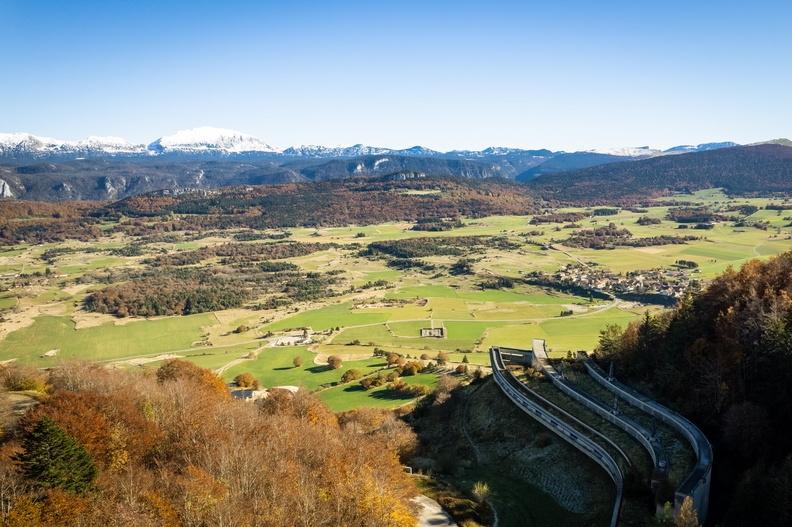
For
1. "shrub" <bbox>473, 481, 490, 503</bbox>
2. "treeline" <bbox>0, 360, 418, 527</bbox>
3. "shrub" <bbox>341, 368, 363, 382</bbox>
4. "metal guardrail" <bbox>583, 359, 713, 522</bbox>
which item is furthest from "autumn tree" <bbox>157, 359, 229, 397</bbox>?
"metal guardrail" <bbox>583, 359, 713, 522</bbox>

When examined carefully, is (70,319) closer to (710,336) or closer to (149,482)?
(149,482)

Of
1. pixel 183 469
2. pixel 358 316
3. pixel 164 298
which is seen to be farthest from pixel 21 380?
pixel 164 298

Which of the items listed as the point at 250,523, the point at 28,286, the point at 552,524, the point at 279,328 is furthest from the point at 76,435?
the point at 28,286

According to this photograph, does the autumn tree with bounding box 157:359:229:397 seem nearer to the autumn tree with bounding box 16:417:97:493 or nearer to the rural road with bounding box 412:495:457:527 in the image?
the autumn tree with bounding box 16:417:97:493

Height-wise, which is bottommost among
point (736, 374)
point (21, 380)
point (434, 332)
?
point (434, 332)

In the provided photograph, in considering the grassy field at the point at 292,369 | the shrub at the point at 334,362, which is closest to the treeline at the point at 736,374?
the grassy field at the point at 292,369

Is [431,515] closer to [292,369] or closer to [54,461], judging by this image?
[54,461]

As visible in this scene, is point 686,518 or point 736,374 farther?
point 736,374
